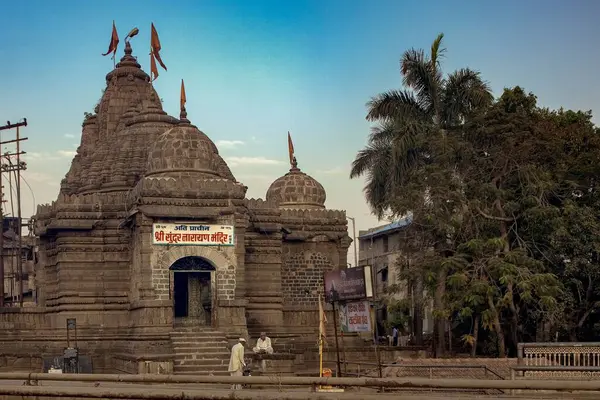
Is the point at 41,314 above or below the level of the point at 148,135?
below

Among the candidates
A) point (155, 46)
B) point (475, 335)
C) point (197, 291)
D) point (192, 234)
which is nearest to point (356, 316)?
point (475, 335)

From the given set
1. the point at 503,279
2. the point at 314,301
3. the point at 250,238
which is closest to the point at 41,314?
the point at 250,238

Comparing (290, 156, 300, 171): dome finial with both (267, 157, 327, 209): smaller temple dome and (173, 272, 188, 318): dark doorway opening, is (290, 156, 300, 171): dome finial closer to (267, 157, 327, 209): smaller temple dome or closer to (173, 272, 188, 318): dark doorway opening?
(267, 157, 327, 209): smaller temple dome

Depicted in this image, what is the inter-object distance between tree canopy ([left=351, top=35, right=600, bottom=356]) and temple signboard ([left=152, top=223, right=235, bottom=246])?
5871 mm

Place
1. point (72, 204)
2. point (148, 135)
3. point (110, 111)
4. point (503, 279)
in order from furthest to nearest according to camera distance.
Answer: point (110, 111) → point (148, 135) → point (72, 204) → point (503, 279)

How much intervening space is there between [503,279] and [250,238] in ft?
39.0

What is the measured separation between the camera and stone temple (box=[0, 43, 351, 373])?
32.0 meters

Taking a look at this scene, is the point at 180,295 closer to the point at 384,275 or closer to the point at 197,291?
the point at 197,291

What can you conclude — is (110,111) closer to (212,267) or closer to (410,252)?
(212,267)

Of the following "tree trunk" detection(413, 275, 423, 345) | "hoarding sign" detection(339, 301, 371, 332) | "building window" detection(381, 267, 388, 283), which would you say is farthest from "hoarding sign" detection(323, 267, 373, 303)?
"building window" detection(381, 267, 388, 283)

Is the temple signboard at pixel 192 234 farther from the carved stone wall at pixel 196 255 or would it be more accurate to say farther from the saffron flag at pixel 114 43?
the saffron flag at pixel 114 43

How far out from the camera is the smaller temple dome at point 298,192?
A: 4256cm

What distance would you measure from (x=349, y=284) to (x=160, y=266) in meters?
12.8

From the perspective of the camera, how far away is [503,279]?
29016 millimetres
